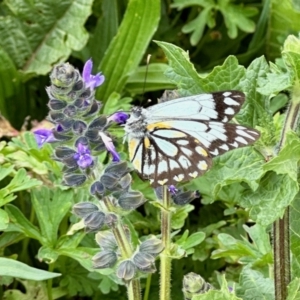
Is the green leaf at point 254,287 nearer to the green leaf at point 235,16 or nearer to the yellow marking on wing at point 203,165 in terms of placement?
the yellow marking on wing at point 203,165

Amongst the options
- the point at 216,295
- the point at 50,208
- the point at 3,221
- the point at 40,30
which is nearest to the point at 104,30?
the point at 40,30

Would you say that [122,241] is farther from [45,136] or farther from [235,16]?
[235,16]

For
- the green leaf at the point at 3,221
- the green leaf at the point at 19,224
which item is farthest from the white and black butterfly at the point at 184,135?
the green leaf at the point at 19,224

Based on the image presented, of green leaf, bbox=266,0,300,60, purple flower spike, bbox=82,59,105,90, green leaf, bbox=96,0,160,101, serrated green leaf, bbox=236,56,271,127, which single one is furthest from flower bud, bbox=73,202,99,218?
green leaf, bbox=266,0,300,60

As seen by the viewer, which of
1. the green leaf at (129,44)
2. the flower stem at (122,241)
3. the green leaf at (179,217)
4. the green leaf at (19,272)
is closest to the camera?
the flower stem at (122,241)

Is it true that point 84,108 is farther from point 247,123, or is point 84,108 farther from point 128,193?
point 247,123

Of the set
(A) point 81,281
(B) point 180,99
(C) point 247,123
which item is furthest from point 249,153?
(A) point 81,281
